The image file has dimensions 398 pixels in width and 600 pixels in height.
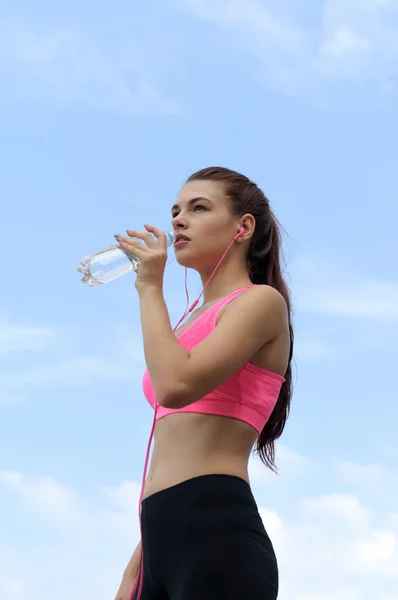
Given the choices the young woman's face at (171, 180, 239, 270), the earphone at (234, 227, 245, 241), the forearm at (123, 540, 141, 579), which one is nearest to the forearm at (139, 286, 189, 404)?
the young woman's face at (171, 180, 239, 270)

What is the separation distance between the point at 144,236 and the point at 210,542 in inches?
45.7

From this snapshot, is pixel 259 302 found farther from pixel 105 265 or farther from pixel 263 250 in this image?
pixel 105 265

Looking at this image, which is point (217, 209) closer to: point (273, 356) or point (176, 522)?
A: point (273, 356)

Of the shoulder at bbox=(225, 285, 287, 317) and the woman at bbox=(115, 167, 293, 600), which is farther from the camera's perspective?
the shoulder at bbox=(225, 285, 287, 317)

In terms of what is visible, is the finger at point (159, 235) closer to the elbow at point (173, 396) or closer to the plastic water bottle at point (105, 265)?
the plastic water bottle at point (105, 265)

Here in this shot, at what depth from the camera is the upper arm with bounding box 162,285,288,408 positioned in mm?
3160

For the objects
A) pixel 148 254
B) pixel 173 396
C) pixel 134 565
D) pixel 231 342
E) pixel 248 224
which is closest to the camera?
pixel 173 396

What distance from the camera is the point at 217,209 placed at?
384cm

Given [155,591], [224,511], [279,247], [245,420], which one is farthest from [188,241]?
[155,591]

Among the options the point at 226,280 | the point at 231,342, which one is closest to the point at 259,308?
the point at 231,342

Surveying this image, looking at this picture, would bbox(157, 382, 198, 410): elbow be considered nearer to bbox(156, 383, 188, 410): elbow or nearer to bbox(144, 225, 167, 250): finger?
bbox(156, 383, 188, 410): elbow

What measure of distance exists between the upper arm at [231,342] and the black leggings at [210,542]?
345 mm

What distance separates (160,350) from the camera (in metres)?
3.19

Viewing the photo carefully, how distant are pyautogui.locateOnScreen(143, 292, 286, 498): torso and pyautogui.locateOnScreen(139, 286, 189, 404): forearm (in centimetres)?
23
